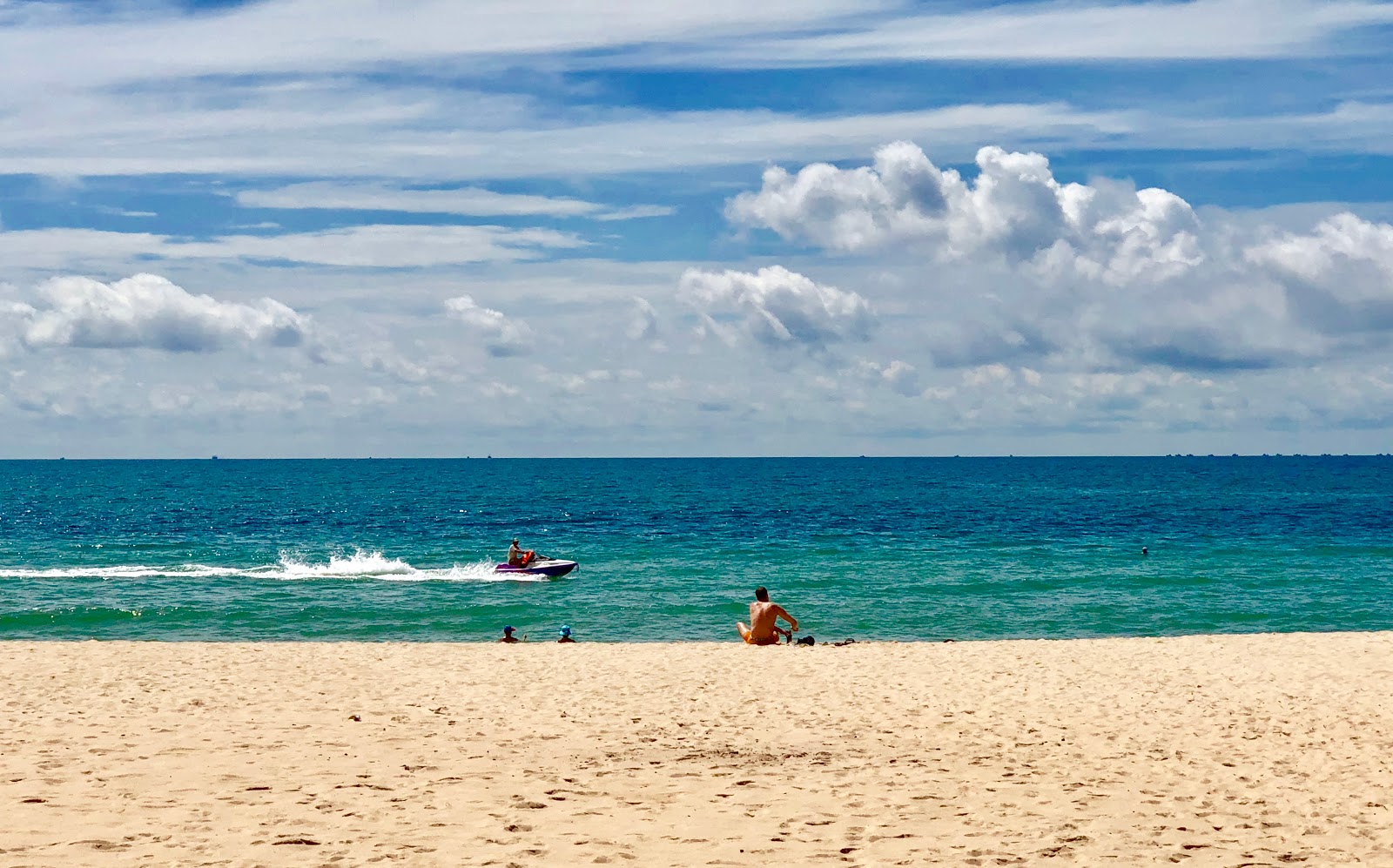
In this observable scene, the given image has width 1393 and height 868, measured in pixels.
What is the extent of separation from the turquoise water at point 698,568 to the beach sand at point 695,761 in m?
10.5

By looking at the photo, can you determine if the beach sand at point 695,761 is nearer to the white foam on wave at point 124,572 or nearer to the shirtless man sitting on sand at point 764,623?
the shirtless man sitting on sand at point 764,623

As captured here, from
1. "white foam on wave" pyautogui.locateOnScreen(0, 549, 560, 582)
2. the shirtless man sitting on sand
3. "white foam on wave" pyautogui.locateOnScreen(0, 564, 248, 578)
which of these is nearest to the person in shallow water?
"white foam on wave" pyautogui.locateOnScreen(0, 549, 560, 582)

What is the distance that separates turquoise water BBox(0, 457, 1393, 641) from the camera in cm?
3092

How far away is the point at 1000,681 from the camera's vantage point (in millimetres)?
17812

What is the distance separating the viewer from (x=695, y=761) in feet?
41.5

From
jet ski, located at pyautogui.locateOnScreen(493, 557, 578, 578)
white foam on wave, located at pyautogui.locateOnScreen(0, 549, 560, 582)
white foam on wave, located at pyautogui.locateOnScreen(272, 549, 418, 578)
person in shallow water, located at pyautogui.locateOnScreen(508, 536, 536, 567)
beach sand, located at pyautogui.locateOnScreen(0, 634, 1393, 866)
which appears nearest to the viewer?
beach sand, located at pyautogui.locateOnScreen(0, 634, 1393, 866)

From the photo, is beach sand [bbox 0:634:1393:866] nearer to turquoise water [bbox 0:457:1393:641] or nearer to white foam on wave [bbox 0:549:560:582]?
turquoise water [bbox 0:457:1393:641]

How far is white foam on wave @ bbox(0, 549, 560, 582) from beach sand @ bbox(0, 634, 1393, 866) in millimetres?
21293

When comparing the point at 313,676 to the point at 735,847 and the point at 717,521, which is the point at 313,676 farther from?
the point at 717,521

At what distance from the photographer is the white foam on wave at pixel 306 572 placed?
41375 millimetres

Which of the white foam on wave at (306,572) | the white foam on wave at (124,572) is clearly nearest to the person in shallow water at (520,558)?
the white foam on wave at (306,572)

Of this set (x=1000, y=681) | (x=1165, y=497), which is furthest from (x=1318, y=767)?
(x=1165, y=497)

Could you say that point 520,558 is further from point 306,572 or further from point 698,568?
point 306,572

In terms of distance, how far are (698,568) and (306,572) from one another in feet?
50.3
